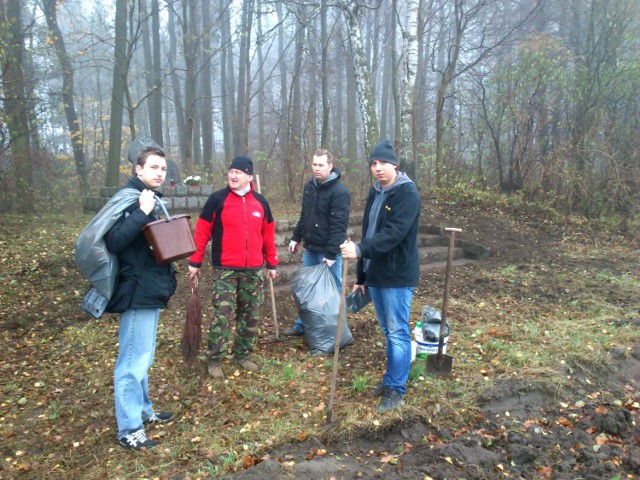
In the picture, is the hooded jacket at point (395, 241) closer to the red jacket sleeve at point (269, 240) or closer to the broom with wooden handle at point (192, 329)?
the red jacket sleeve at point (269, 240)

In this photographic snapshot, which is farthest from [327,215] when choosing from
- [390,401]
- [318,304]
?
[390,401]

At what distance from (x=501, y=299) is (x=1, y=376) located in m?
5.61

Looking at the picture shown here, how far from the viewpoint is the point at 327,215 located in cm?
480

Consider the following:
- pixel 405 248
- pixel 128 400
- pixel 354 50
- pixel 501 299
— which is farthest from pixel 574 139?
pixel 128 400

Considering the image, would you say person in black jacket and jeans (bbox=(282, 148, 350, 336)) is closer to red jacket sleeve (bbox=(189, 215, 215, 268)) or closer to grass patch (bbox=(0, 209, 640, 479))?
grass patch (bbox=(0, 209, 640, 479))

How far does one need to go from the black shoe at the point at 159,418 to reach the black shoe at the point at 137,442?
29cm

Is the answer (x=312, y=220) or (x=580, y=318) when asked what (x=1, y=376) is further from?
(x=580, y=318)

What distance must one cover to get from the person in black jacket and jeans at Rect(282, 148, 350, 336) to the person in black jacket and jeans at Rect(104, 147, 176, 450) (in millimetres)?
1844

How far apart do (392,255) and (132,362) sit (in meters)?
1.84

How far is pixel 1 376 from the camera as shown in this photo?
14.5 feet

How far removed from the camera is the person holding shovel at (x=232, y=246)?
3977mm

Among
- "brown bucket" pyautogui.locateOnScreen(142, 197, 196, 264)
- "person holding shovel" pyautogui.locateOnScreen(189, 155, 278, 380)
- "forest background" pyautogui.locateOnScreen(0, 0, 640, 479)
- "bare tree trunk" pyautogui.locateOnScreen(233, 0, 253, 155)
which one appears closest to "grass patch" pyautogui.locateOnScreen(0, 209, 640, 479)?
"forest background" pyautogui.locateOnScreen(0, 0, 640, 479)

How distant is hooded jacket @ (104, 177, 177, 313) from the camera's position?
284 cm

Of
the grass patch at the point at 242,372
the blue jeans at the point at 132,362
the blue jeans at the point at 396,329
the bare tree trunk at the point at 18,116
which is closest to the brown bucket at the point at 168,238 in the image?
the blue jeans at the point at 132,362
